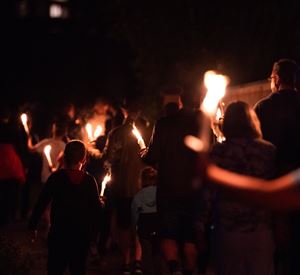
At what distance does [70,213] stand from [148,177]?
219cm

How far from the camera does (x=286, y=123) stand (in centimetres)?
698

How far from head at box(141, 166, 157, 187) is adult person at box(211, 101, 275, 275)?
334 centimetres

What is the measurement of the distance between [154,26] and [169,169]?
14889 mm

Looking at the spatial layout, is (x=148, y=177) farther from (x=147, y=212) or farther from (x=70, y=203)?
(x=70, y=203)

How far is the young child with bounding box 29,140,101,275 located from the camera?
7215 mm

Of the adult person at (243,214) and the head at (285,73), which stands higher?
the head at (285,73)

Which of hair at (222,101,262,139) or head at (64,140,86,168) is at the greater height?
head at (64,140,86,168)

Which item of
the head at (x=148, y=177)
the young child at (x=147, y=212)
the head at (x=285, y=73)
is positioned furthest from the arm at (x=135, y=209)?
the head at (x=285, y=73)

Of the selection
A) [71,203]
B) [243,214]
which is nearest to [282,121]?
[243,214]

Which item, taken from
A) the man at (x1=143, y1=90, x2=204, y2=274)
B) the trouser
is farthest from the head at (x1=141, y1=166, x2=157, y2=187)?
the trouser

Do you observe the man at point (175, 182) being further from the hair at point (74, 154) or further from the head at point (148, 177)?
the head at point (148, 177)

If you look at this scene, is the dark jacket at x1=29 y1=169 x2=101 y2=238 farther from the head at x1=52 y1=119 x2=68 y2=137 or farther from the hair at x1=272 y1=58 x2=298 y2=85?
the head at x1=52 y1=119 x2=68 y2=137

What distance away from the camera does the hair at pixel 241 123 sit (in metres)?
5.97

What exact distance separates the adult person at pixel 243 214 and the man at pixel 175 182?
4.16ft
